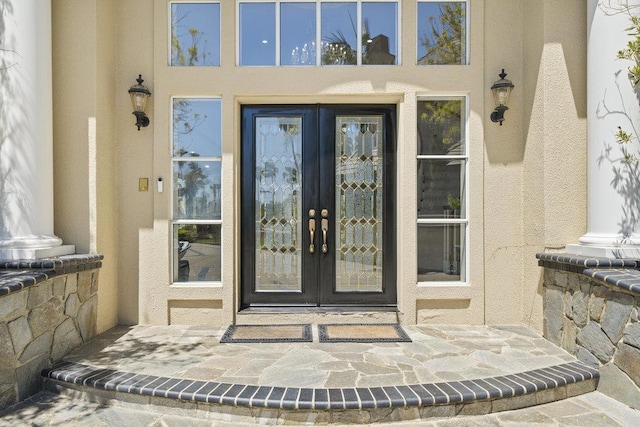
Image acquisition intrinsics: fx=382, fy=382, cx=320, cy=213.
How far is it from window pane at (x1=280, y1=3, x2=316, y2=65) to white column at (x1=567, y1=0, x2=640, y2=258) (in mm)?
2611

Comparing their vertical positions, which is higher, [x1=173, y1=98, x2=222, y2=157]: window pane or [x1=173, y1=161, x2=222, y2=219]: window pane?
[x1=173, y1=98, x2=222, y2=157]: window pane

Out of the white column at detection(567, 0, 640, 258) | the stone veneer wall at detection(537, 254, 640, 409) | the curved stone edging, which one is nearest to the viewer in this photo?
the curved stone edging

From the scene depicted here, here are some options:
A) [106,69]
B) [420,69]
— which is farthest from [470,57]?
[106,69]

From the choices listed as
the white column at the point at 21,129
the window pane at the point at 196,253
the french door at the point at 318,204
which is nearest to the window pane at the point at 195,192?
the window pane at the point at 196,253

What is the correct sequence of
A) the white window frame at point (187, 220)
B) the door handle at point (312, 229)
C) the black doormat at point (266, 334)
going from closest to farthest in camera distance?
1. the black doormat at point (266, 334)
2. the white window frame at point (187, 220)
3. the door handle at point (312, 229)

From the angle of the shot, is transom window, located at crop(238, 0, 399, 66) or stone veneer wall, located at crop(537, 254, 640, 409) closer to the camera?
stone veneer wall, located at crop(537, 254, 640, 409)

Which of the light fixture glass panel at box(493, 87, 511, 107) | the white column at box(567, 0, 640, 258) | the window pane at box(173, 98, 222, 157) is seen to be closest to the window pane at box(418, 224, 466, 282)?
the white column at box(567, 0, 640, 258)

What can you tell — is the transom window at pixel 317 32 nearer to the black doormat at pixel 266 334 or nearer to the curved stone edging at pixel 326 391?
the black doormat at pixel 266 334

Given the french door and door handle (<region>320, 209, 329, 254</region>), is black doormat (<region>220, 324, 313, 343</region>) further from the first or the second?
door handle (<region>320, 209, 329, 254</region>)

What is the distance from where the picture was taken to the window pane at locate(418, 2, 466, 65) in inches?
161

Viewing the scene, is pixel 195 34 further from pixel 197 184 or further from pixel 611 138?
pixel 611 138

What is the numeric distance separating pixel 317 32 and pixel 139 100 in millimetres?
1999

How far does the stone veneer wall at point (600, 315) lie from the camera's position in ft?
8.69

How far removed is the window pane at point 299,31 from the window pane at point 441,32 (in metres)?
1.16
